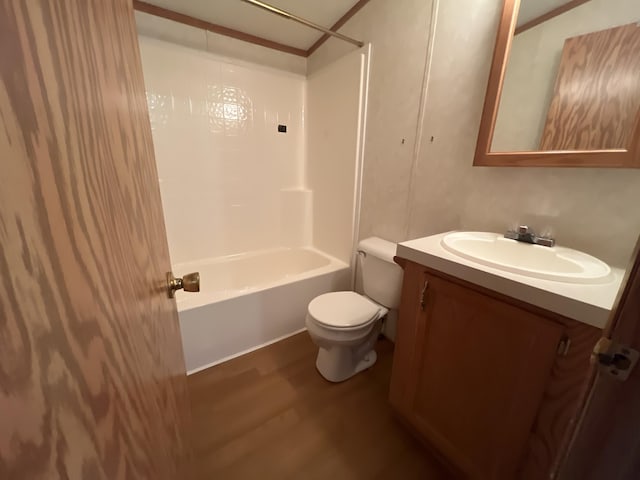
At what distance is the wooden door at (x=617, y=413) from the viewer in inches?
11.9

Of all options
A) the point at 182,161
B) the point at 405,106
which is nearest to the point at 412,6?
the point at 405,106

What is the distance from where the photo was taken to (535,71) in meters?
0.96

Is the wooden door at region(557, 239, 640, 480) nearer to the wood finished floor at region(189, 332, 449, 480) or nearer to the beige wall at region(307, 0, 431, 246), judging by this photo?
the wood finished floor at region(189, 332, 449, 480)

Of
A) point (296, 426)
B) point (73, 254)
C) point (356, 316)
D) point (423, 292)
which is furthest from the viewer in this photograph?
point (356, 316)

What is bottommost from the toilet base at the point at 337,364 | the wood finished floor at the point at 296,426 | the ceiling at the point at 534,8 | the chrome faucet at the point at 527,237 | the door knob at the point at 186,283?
the wood finished floor at the point at 296,426

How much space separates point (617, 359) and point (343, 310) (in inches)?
45.1

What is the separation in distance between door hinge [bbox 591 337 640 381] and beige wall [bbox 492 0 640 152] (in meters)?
0.96

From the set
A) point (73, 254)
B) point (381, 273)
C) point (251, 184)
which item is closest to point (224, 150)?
point (251, 184)

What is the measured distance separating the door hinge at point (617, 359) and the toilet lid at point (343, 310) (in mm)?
1031

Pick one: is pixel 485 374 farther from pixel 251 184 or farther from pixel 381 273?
pixel 251 184

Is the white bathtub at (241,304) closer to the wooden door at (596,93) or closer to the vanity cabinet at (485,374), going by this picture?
the vanity cabinet at (485,374)

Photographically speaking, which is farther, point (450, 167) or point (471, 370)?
point (450, 167)

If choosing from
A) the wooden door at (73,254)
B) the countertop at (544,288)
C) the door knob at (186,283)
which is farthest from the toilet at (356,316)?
the wooden door at (73,254)

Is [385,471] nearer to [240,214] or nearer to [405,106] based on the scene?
[405,106]
